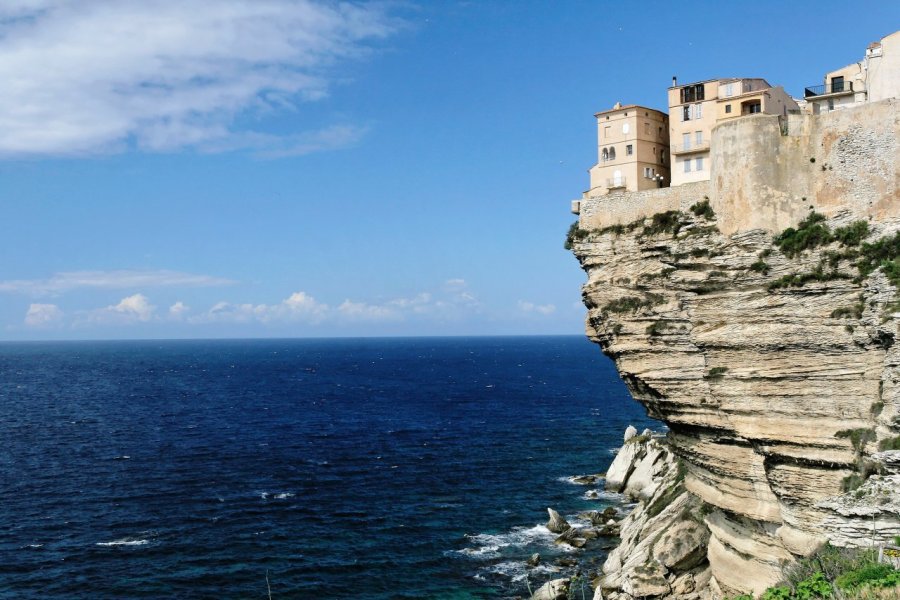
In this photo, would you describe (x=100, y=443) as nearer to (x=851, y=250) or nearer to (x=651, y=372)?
(x=651, y=372)

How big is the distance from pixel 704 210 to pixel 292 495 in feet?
157

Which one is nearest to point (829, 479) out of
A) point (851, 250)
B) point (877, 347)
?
point (877, 347)

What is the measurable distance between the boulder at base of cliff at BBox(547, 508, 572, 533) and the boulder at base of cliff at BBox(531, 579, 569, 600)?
34.6 ft

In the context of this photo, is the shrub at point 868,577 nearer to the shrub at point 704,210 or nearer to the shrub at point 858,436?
the shrub at point 858,436

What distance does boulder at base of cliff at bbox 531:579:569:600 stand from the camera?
135ft

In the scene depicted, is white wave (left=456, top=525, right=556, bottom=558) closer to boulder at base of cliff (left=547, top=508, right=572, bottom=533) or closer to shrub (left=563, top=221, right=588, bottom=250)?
boulder at base of cliff (left=547, top=508, right=572, bottom=533)

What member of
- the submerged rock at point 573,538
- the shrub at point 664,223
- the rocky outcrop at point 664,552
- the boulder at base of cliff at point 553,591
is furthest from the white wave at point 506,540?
the shrub at point 664,223

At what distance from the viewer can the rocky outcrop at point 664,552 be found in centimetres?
3497

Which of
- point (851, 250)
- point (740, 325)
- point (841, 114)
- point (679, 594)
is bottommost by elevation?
point (679, 594)

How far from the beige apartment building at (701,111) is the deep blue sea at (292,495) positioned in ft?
89.4

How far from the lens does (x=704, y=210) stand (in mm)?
31203

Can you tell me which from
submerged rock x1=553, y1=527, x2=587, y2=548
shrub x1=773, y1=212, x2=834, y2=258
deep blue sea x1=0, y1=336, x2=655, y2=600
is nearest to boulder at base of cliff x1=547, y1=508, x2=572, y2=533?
submerged rock x1=553, y1=527, x2=587, y2=548

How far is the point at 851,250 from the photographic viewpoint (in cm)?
2675

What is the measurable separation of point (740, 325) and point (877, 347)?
5.00 metres
